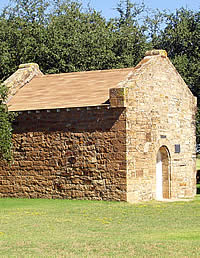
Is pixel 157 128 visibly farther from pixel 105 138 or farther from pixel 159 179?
pixel 105 138

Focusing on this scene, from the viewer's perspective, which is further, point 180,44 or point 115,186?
point 180,44

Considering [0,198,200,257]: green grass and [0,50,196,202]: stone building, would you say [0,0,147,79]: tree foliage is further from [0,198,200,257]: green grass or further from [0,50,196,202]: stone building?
[0,198,200,257]: green grass

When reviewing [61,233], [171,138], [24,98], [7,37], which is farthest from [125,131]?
[7,37]

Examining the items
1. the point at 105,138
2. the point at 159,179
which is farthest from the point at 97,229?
the point at 159,179

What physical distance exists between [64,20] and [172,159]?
1658cm

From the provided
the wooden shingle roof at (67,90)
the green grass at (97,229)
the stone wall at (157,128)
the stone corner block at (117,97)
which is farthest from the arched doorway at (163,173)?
the stone corner block at (117,97)

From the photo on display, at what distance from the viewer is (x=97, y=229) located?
12945 millimetres

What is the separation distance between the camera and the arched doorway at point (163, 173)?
2270 cm

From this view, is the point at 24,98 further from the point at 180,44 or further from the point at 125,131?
the point at 180,44

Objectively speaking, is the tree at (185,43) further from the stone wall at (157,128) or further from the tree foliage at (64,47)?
the stone wall at (157,128)

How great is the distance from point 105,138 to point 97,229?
24.0 ft

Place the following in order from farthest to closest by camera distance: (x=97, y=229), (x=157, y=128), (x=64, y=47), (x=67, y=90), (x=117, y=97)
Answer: (x=64, y=47) < (x=67, y=90) < (x=157, y=128) < (x=117, y=97) < (x=97, y=229)

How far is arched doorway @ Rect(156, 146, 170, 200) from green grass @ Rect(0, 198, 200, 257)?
2.78 meters

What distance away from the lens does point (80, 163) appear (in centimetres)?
2039
